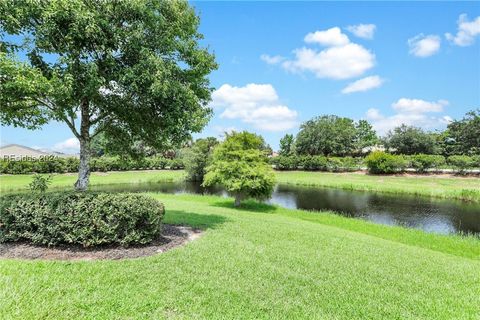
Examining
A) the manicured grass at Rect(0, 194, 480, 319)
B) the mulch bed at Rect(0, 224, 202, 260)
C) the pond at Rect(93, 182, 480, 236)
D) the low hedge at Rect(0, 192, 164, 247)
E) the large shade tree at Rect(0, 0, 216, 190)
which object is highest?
the large shade tree at Rect(0, 0, 216, 190)

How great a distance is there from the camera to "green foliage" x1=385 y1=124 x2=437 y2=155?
54.2 m

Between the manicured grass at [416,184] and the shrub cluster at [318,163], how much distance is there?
409 cm

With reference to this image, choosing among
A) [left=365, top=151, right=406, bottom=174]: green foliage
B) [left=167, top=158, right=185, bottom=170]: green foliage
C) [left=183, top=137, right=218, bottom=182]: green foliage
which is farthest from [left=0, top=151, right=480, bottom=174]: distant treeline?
[left=167, top=158, right=185, bottom=170]: green foliage

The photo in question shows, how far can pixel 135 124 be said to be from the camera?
8.59m

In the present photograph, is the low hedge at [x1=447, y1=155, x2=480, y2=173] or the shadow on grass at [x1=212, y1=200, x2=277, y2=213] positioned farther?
the low hedge at [x1=447, y1=155, x2=480, y2=173]

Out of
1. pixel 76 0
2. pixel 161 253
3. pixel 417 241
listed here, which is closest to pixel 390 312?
pixel 161 253

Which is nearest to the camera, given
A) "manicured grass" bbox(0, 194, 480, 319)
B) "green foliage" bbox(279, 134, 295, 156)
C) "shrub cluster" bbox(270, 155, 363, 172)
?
"manicured grass" bbox(0, 194, 480, 319)

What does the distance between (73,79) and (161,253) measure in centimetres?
416

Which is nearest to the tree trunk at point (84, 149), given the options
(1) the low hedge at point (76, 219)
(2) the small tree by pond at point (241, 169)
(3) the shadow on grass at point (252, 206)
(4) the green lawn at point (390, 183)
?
(1) the low hedge at point (76, 219)

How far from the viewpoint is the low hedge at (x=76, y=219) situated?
604cm

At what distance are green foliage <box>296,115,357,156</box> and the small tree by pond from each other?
46.8 meters

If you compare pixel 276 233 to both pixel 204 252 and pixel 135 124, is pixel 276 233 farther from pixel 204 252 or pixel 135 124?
pixel 135 124

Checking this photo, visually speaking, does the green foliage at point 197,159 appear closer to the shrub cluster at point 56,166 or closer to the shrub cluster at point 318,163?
the shrub cluster at point 56,166

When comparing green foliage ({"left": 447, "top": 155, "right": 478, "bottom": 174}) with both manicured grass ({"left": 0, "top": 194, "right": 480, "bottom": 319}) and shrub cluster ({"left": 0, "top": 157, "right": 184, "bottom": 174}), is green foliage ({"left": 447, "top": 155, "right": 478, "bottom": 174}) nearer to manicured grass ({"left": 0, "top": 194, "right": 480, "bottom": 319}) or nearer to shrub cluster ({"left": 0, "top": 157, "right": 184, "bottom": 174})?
shrub cluster ({"left": 0, "top": 157, "right": 184, "bottom": 174})
